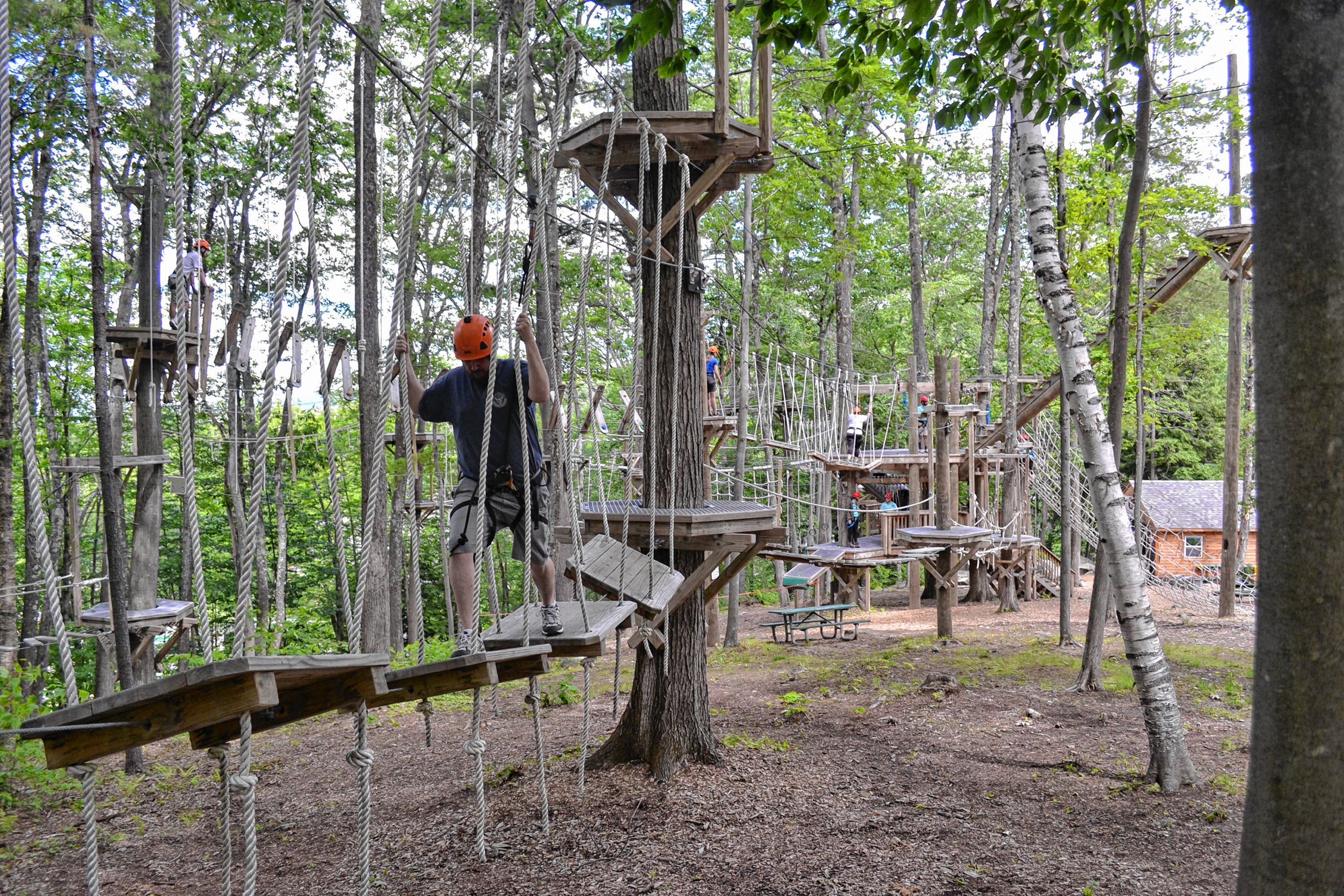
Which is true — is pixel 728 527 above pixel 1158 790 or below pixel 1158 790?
above

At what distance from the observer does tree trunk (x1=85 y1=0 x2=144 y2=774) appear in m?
5.61

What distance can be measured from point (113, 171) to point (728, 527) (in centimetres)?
973

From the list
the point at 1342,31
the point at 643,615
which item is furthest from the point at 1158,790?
the point at 1342,31

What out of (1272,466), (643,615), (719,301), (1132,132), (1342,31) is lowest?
(643,615)

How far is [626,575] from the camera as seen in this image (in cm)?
405

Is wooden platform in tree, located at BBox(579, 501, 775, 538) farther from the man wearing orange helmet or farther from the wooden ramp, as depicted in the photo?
the man wearing orange helmet

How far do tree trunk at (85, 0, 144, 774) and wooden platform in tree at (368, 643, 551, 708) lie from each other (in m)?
4.33

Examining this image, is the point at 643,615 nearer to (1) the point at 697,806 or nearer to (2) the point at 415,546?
(1) the point at 697,806

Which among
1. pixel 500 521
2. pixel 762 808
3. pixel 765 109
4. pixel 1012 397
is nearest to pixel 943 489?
pixel 1012 397

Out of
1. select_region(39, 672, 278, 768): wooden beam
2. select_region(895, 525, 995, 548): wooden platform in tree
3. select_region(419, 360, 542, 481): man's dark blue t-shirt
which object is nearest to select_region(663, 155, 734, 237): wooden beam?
select_region(419, 360, 542, 481): man's dark blue t-shirt

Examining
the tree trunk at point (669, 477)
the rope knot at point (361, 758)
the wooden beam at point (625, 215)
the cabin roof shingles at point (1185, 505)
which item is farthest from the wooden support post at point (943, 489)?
the cabin roof shingles at point (1185, 505)

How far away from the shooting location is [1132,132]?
4125 mm

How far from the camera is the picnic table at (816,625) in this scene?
11078mm

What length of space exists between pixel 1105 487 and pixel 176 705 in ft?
14.9
